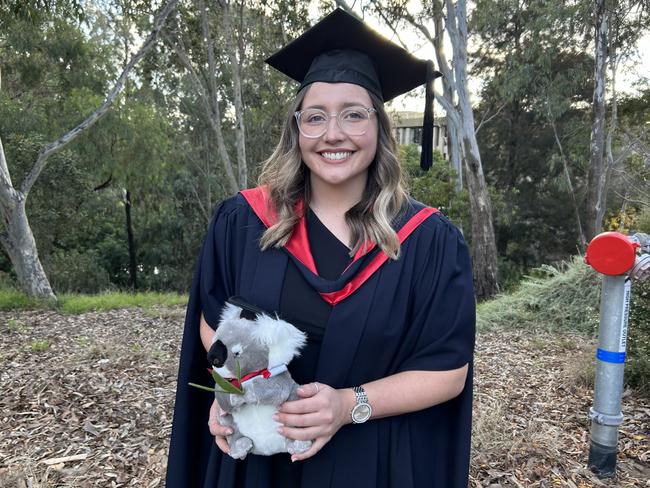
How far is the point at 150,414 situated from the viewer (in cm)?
351

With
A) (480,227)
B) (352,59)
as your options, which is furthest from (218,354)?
(480,227)

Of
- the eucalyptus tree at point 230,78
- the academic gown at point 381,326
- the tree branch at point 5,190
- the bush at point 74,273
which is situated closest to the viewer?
the academic gown at point 381,326

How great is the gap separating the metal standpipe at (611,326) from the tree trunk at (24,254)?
7678 millimetres

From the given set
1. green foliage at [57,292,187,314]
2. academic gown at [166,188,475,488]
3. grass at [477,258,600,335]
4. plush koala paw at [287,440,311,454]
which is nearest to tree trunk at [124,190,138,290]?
green foliage at [57,292,187,314]

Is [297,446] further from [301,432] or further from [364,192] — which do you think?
[364,192]

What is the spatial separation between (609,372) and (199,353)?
2175 mm

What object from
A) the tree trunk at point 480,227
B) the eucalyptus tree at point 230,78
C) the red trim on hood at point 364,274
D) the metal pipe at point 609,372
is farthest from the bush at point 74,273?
the red trim on hood at point 364,274

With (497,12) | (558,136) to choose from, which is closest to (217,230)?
(497,12)

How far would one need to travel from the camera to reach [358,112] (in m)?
1.41

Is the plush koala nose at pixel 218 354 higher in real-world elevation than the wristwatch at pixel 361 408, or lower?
higher

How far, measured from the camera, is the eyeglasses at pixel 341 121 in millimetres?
1380

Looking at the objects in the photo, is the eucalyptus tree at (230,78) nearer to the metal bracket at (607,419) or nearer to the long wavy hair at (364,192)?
the metal bracket at (607,419)

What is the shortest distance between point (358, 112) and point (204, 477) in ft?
4.01

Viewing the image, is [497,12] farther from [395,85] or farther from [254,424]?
[254,424]
